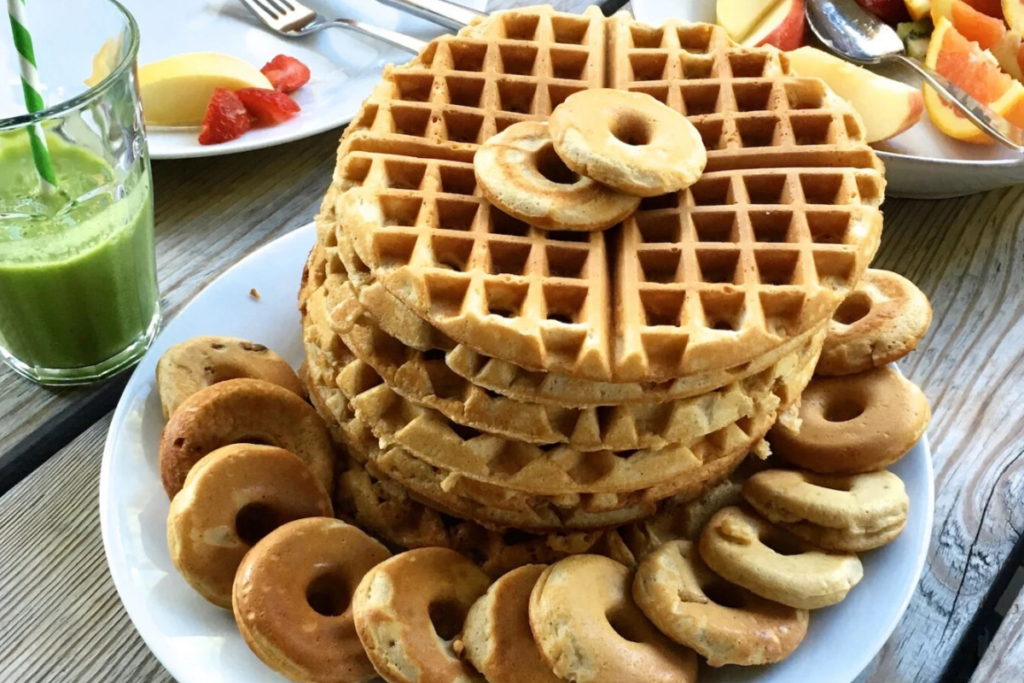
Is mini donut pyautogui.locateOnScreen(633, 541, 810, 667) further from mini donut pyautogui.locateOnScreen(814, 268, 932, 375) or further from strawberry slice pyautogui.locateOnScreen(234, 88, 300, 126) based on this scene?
strawberry slice pyautogui.locateOnScreen(234, 88, 300, 126)

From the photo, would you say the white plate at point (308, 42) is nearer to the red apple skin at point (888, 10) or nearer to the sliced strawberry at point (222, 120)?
the sliced strawberry at point (222, 120)

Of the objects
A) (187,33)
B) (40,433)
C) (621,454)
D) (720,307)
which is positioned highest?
(720,307)

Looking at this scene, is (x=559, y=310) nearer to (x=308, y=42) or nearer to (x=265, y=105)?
(x=265, y=105)

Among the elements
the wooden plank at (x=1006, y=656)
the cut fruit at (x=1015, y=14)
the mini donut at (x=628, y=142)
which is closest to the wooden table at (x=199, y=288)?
the wooden plank at (x=1006, y=656)

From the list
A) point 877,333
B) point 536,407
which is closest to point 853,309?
point 877,333

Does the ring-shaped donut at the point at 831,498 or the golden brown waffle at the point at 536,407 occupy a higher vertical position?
the golden brown waffle at the point at 536,407

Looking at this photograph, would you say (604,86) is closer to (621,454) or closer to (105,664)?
(621,454)

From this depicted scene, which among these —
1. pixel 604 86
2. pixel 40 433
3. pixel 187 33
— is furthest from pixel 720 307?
pixel 187 33
